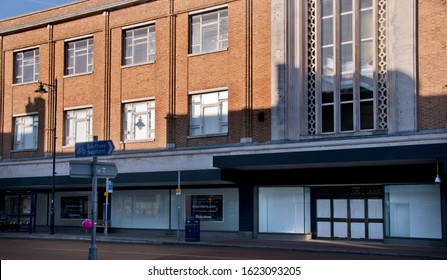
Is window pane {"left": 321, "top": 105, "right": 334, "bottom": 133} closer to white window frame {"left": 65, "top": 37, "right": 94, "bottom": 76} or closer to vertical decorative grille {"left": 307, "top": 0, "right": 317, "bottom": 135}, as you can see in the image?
vertical decorative grille {"left": 307, "top": 0, "right": 317, "bottom": 135}

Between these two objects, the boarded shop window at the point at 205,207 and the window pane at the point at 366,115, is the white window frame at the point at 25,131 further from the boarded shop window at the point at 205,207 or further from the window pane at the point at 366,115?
the window pane at the point at 366,115

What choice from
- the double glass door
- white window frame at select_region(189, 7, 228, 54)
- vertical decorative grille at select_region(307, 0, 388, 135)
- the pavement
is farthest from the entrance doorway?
white window frame at select_region(189, 7, 228, 54)

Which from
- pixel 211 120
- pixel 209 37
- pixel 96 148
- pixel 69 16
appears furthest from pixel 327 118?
pixel 69 16

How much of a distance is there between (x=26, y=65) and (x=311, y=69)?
19269 millimetres

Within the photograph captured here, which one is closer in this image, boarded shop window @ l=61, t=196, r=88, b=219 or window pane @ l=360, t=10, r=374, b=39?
window pane @ l=360, t=10, r=374, b=39

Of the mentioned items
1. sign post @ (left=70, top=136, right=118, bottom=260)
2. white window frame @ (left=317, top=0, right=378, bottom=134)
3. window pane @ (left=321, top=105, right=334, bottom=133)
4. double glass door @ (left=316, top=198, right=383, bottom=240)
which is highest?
white window frame @ (left=317, top=0, right=378, bottom=134)

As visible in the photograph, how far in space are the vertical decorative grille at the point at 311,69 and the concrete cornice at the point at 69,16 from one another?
956cm

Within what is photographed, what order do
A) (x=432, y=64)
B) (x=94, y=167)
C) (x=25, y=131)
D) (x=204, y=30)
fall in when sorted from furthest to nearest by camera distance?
1. (x=25, y=131)
2. (x=204, y=30)
3. (x=432, y=64)
4. (x=94, y=167)

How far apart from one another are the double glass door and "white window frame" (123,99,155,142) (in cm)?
999

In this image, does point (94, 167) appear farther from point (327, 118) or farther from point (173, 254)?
point (327, 118)

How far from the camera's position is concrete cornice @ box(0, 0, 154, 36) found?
113ft

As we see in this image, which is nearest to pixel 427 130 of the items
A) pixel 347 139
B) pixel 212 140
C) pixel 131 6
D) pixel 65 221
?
pixel 347 139

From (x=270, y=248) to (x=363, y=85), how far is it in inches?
319

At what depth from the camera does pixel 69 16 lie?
36.3 m
